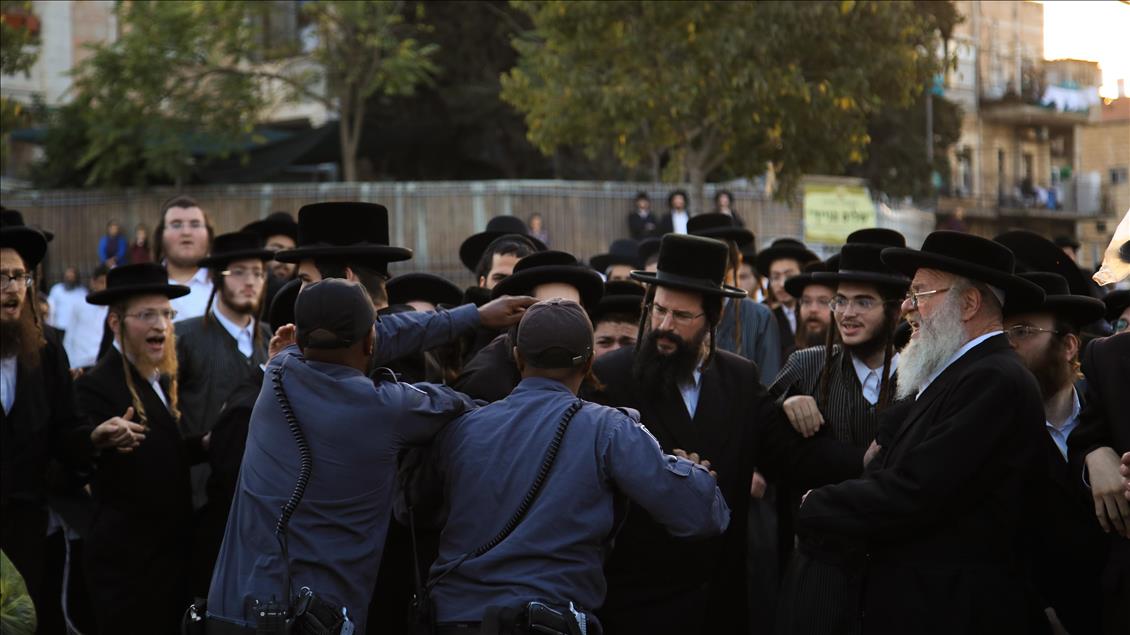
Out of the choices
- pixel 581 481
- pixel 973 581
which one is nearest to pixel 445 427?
pixel 581 481

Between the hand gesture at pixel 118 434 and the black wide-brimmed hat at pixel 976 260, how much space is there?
359 cm

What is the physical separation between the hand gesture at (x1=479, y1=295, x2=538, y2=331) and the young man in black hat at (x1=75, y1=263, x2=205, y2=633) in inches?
84.2

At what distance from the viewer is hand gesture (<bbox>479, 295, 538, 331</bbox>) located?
18.3ft

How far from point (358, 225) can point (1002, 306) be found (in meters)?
2.59

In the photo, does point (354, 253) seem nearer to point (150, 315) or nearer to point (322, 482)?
point (322, 482)

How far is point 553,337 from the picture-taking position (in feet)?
16.6

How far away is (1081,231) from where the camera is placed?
62.3 meters

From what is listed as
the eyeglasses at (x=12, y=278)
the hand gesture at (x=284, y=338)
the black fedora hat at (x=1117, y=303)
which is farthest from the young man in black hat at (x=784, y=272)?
the hand gesture at (x=284, y=338)

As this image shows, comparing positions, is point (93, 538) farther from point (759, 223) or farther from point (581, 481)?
point (759, 223)

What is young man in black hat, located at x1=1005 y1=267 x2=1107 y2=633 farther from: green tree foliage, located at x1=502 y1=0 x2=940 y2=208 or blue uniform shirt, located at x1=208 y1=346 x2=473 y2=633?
green tree foliage, located at x1=502 y1=0 x2=940 y2=208

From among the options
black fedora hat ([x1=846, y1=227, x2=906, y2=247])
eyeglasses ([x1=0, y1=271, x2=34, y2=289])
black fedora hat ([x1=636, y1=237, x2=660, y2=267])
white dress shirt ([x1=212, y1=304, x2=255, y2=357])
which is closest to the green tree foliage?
black fedora hat ([x1=636, y1=237, x2=660, y2=267])

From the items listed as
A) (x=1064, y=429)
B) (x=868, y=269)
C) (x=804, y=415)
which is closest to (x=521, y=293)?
(x=804, y=415)

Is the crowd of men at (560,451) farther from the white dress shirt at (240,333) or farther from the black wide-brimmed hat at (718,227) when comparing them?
the black wide-brimmed hat at (718,227)

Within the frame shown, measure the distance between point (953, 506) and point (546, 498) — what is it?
4.65 feet
